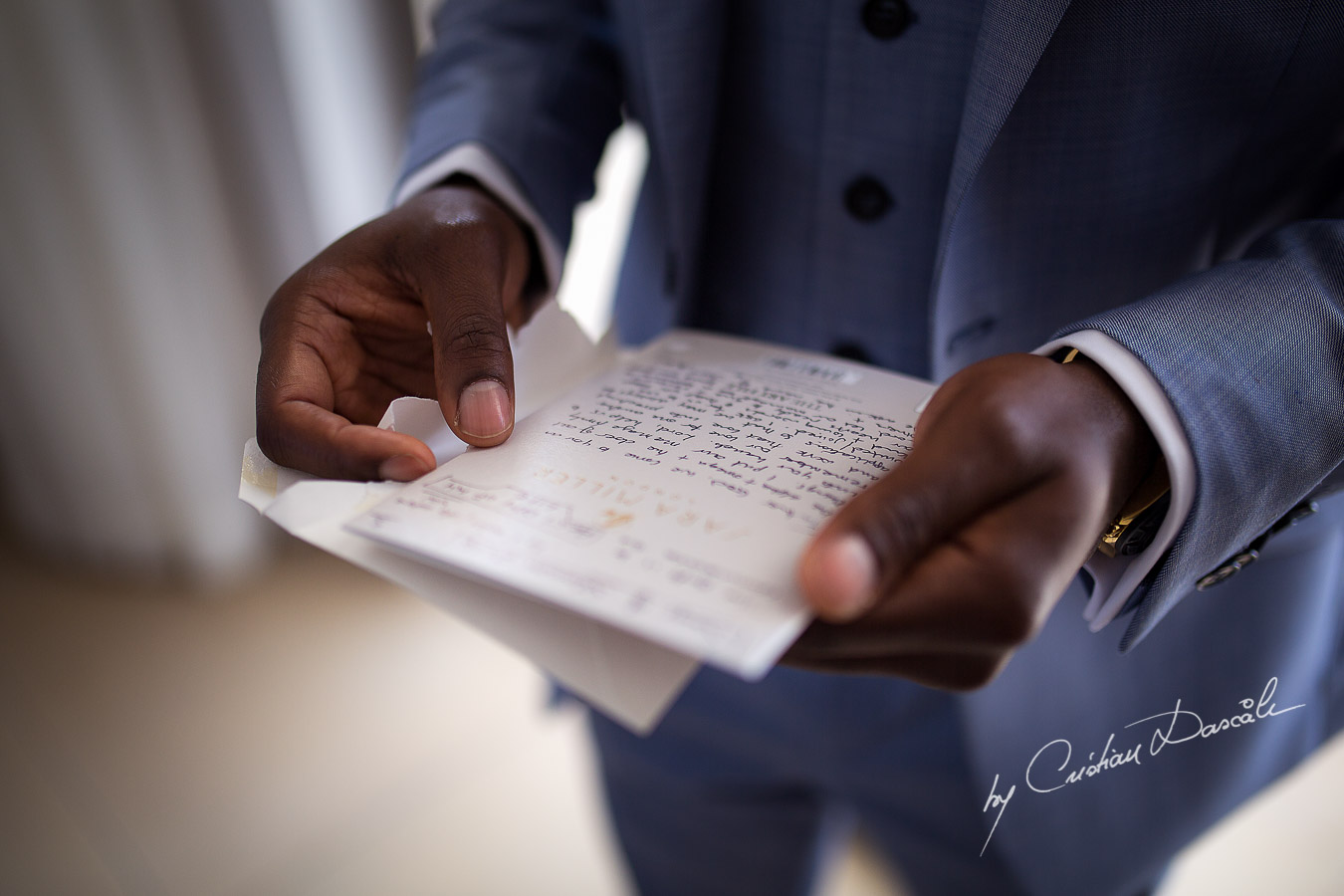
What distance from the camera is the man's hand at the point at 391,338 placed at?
46cm

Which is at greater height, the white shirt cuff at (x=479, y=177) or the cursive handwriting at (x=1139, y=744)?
the white shirt cuff at (x=479, y=177)

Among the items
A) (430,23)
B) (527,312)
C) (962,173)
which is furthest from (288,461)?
(430,23)

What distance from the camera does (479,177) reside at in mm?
665

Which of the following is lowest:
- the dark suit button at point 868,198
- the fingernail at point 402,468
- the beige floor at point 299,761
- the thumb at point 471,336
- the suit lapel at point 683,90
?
the beige floor at point 299,761

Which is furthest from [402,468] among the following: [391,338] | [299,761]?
[299,761]

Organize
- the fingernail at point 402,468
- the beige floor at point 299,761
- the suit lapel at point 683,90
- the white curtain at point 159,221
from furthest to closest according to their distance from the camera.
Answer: the white curtain at point 159,221
the beige floor at point 299,761
the suit lapel at point 683,90
the fingernail at point 402,468

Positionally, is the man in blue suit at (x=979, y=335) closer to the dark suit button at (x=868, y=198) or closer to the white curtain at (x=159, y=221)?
the dark suit button at (x=868, y=198)

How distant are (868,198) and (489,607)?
1.44 ft

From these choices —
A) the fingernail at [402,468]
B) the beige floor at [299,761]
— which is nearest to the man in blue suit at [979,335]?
the fingernail at [402,468]

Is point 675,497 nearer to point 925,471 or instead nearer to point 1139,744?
point 925,471

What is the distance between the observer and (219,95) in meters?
1.24

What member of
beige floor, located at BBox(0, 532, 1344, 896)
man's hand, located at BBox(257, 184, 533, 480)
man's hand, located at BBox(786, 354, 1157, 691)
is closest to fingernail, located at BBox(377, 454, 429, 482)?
man's hand, located at BBox(257, 184, 533, 480)

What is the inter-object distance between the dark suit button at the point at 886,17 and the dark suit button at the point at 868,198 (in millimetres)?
102

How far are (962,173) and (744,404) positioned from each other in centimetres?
21
